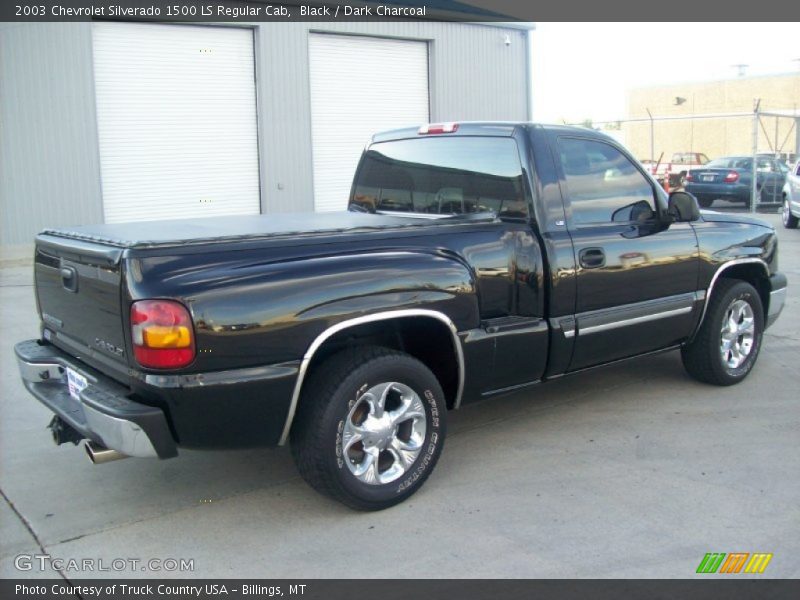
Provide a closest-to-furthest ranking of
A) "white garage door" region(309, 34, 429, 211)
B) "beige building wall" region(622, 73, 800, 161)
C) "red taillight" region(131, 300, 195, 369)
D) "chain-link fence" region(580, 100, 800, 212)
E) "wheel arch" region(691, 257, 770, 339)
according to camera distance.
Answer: "red taillight" region(131, 300, 195, 369) → "wheel arch" region(691, 257, 770, 339) → "white garage door" region(309, 34, 429, 211) → "chain-link fence" region(580, 100, 800, 212) → "beige building wall" region(622, 73, 800, 161)

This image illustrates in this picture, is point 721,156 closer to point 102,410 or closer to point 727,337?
point 727,337

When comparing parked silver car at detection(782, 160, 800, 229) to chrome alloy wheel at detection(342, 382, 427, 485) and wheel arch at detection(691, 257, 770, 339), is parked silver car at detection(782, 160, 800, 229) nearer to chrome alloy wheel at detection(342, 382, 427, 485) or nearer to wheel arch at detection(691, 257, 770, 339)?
wheel arch at detection(691, 257, 770, 339)

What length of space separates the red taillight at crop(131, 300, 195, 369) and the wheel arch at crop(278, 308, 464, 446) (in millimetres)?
527

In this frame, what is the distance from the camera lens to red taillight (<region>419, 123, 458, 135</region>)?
5.29 metres

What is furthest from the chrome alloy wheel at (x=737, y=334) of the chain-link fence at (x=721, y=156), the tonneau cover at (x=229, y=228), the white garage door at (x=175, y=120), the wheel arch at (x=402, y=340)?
the white garage door at (x=175, y=120)

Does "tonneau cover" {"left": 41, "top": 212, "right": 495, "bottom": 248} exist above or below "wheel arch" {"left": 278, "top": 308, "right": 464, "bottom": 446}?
above

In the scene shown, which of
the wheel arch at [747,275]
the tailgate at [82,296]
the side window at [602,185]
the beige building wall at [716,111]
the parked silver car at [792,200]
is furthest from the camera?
the beige building wall at [716,111]

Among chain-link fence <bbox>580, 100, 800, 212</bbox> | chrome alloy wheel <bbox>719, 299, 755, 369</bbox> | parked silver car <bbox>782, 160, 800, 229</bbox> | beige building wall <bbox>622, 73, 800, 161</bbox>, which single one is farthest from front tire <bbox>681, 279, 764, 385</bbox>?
beige building wall <bbox>622, 73, 800, 161</bbox>

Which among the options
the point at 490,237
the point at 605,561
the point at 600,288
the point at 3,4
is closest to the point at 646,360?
the point at 600,288

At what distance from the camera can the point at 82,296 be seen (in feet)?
13.2

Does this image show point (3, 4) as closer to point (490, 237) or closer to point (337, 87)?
point (337, 87)

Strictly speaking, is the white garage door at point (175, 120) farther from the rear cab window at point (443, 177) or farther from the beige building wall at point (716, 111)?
the beige building wall at point (716, 111)

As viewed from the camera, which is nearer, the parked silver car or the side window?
the side window

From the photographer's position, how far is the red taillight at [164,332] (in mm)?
3496
